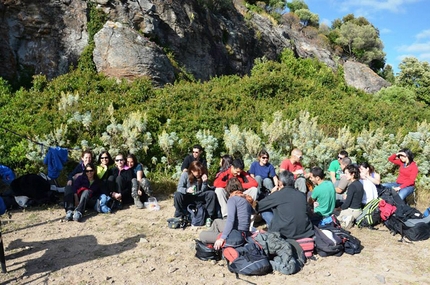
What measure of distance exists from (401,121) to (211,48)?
10.0 metres

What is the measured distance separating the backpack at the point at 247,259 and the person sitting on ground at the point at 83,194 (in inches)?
115

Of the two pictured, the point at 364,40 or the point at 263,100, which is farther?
the point at 364,40

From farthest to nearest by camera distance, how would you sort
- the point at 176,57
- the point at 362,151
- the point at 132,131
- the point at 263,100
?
1. the point at 176,57
2. the point at 263,100
3. the point at 362,151
4. the point at 132,131

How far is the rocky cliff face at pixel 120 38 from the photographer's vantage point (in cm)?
1248

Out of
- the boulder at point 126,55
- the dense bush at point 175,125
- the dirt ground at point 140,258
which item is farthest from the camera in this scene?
the boulder at point 126,55

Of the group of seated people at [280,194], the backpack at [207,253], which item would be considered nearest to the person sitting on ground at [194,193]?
the group of seated people at [280,194]

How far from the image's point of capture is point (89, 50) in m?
13.4

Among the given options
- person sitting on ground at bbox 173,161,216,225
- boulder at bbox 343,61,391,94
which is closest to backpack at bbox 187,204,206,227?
person sitting on ground at bbox 173,161,216,225

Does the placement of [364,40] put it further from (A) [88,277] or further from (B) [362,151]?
(A) [88,277]

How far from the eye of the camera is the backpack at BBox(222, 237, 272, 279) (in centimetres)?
429

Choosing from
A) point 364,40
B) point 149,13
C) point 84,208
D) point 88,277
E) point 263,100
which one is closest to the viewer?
point 88,277

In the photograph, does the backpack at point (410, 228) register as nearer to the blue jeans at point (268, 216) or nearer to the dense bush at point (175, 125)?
the blue jeans at point (268, 216)

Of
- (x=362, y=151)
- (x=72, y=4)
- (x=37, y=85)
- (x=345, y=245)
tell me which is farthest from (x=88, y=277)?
(x=72, y=4)

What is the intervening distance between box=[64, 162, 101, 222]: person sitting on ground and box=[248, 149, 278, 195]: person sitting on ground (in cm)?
293
